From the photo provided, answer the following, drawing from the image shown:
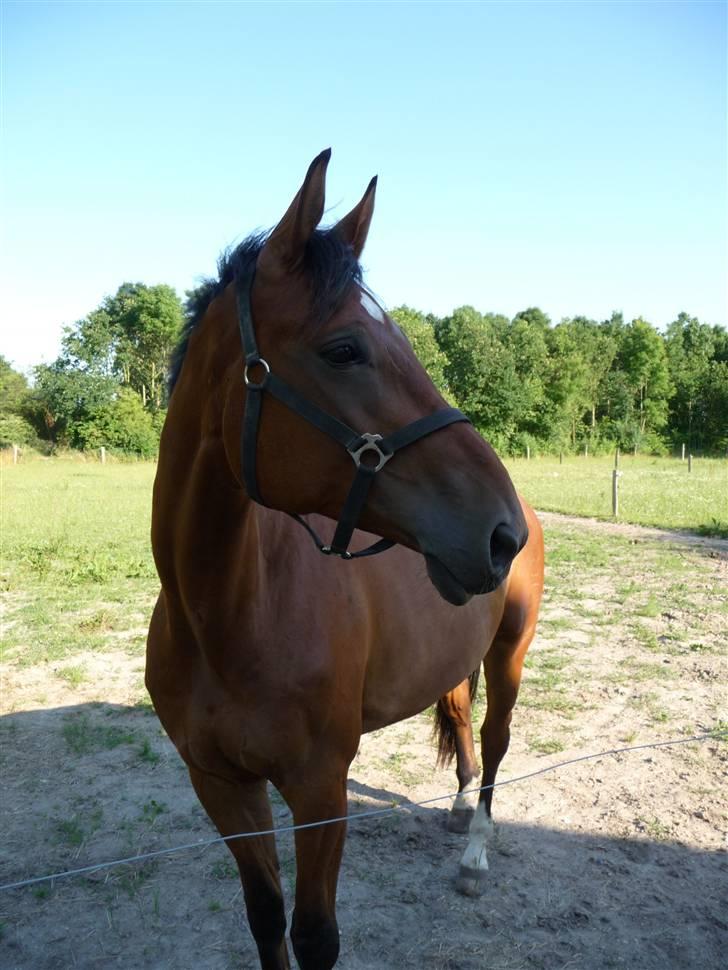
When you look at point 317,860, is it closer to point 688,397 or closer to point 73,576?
point 73,576

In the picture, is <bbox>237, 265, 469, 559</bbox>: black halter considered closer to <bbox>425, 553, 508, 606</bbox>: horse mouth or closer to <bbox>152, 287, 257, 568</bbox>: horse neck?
<bbox>152, 287, 257, 568</bbox>: horse neck

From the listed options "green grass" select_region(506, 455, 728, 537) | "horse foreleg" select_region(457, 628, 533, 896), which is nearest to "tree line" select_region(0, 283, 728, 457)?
"green grass" select_region(506, 455, 728, 537)

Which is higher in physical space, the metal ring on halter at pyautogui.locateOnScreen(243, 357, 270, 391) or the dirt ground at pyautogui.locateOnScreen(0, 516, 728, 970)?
the metal ring on halter at pyautogui.locateOnScreen(243, 357, 270, 391)

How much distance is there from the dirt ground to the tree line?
88.9 ft

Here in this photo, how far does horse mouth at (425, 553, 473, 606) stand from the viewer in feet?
4.81

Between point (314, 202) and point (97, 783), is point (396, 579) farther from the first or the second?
point (97, 783)

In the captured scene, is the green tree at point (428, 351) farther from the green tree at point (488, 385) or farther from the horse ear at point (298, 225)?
the horse ear at point (298, 225)

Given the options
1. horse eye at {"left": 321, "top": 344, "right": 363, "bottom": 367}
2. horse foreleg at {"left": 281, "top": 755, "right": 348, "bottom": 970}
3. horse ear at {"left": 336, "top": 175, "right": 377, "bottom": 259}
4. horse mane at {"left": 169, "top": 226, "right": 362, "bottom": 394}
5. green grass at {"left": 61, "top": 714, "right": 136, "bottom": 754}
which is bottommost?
green grass at {"left": 61, "top": 714, "right": 136, "bottom": 754}

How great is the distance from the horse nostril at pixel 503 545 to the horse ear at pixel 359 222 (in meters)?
0.82

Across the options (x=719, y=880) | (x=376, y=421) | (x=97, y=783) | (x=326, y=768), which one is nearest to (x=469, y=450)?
(x=376, y=421)

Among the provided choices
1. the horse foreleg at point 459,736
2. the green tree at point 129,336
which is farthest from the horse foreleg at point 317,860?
the green tree at point 129,336

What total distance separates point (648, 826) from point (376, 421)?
322cm

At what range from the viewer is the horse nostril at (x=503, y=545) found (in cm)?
144

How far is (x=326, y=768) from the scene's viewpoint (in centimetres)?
205
